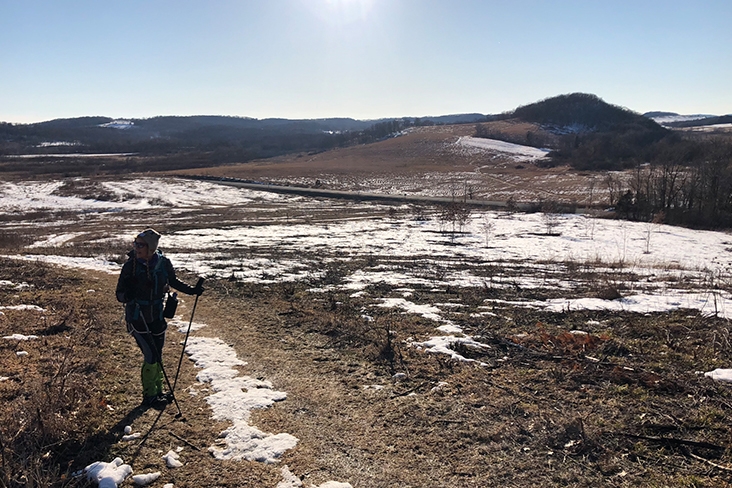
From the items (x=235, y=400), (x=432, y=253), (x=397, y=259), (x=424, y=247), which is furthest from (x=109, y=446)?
(x=424, y=247)

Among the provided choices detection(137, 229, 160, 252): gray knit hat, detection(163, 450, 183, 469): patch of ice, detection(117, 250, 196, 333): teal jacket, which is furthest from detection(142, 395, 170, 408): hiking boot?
detection(137, 229, 160, 252): gray knit hat

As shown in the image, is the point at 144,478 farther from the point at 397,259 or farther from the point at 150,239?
the point at 397,259

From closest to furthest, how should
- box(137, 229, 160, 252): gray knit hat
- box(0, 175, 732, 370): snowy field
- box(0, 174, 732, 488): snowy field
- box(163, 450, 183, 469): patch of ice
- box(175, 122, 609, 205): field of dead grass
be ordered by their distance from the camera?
box(163, 450, 183, 469): patch of ice
box(137, 229, 160, 252): gray knit hat
box(0, 174, 732, 488): snowy field
box(0, 175, 732, 370): snowy field
box(175, 122, 609, 205): field of dead grass

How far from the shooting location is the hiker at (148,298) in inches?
219

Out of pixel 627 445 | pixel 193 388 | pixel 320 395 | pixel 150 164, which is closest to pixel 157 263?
pixel 193 388

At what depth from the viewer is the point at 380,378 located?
6.68m

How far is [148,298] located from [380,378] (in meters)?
3.37

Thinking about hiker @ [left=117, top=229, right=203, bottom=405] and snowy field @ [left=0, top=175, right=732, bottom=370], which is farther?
snowy field @ [left=0, top=175, right=732, bottom=370]

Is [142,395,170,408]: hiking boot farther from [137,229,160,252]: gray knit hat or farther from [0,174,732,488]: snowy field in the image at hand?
[137,229,160,252]: gray knit hat

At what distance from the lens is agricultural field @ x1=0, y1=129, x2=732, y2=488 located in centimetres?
446

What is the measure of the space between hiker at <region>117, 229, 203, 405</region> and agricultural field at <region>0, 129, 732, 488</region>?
0.44 metres

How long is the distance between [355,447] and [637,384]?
380 cm

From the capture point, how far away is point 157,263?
225 inches

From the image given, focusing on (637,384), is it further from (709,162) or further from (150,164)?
(150,164)
